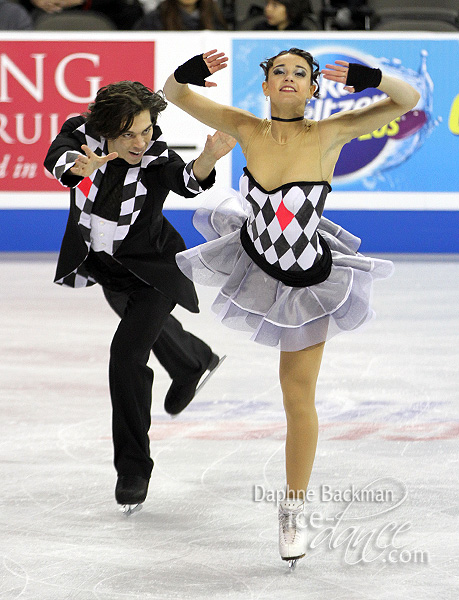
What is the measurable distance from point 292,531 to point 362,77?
1.15 metres

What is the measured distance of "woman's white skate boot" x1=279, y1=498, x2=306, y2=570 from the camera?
2.41 m

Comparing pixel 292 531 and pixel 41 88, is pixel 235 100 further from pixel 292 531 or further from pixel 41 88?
pixel 292 531

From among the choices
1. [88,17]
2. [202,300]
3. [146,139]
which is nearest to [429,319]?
[202,300]

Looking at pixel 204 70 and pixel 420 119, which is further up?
pixel 204 70

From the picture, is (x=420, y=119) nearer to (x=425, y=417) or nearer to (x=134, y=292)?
(x=425, y=417)

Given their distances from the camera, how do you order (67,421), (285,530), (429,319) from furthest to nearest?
(429,319)
(67,421)
(285,530)

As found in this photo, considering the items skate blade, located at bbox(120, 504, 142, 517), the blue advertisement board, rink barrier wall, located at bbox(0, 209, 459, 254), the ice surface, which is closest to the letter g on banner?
rink barrier wall, located at bbox(0, 209, 459, 254)

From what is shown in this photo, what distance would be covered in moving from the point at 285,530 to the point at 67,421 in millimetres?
1413

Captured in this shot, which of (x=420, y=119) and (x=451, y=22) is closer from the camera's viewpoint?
(x=420, y=119)

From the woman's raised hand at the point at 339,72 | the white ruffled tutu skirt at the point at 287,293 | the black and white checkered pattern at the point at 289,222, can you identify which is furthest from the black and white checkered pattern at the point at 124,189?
the woman's raised hand at the point at 339,72

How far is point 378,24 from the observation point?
7672 mm

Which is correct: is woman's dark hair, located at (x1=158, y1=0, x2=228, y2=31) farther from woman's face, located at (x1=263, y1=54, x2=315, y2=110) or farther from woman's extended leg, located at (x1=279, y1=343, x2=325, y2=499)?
woman's extended leg, located at (x1=279, y1=343, x2=325, y2=499)

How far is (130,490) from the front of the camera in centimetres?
277

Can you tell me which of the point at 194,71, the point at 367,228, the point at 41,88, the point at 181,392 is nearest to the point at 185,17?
the point at 41,88
